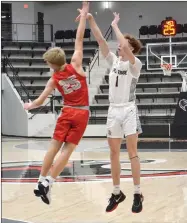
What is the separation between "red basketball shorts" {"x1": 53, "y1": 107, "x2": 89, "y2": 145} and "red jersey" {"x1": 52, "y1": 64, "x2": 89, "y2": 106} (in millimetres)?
96

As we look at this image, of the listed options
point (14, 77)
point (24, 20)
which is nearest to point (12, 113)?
point (14, 77)

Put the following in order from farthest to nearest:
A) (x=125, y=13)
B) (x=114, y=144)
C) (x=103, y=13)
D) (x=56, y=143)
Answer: (x=103, y=13)
(x=125, y=13)
(x=114, y=144)
(x=56, y=143)

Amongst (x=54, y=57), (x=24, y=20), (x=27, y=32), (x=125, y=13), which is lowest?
(x=54, y=57)

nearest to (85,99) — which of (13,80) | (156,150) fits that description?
(156,150)

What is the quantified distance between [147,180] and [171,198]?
1670 mm

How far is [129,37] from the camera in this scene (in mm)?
4945

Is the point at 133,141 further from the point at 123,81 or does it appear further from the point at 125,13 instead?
the point at 125,13

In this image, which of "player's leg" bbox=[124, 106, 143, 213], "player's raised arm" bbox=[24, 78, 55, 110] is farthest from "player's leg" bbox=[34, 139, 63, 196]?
"player's leg" bbox=[124, 106, 143, 213]

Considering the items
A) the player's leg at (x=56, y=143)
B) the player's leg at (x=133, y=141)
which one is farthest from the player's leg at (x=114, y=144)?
the player's leg at (x=56, y=143)

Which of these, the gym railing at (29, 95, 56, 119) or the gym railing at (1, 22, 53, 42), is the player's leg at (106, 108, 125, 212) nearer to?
the gym railing at (29, 95, 56, 119)

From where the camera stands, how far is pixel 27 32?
2481cm

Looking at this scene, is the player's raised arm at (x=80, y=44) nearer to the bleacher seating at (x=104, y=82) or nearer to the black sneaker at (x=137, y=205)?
the black sneaker at (x=137, y=205)

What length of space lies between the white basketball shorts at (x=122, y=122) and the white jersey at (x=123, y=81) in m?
0.08

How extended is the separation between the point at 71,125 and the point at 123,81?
0.72 meters
